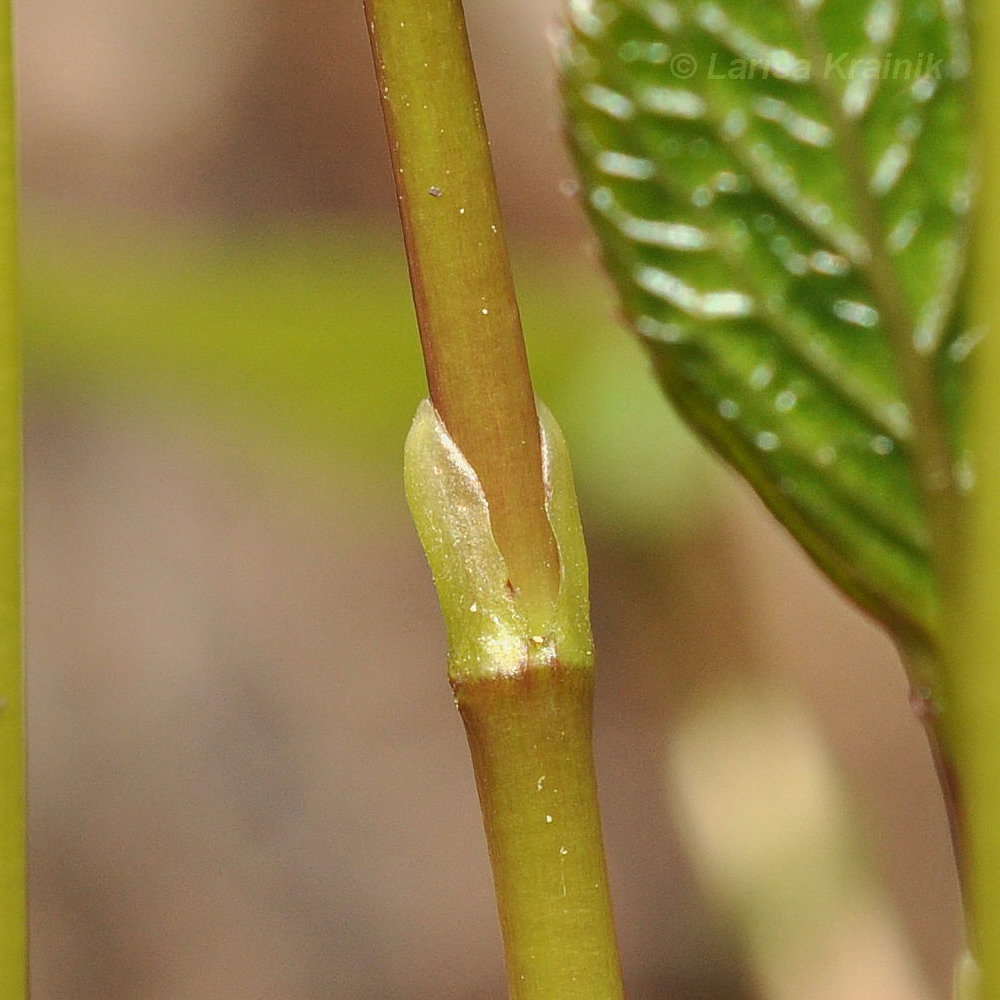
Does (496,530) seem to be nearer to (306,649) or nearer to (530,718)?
(530,718)

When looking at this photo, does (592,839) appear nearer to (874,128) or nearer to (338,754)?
(874,128)

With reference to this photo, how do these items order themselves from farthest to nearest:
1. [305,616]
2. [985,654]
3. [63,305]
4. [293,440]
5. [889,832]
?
[305,616] < [889,832] < [293,440] < [63,305] < [985,654]

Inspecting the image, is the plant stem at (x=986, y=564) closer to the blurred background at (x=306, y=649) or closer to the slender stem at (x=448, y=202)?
the slender stem at (x=448, y=202)

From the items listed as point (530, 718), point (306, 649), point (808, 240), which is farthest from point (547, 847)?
point (306, 649)

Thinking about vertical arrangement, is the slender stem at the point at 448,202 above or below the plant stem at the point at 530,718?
above

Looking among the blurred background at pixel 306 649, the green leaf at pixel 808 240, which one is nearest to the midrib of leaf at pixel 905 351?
the green leaf at pixel 808 240

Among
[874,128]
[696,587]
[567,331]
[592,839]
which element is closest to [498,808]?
[592,839]
